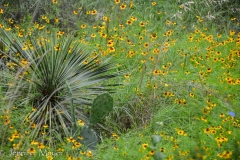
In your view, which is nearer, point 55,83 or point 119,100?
point 55,83

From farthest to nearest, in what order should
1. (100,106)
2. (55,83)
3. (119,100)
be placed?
(119,100)
(55,83)
(100,106)

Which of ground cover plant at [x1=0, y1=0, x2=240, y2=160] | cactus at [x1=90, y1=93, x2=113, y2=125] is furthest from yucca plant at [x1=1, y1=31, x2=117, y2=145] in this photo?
cactus at [x1=90, y1=93, x2=113, y2=125]

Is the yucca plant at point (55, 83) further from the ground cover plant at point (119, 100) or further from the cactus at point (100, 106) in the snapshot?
the cactus at point (100, 106)

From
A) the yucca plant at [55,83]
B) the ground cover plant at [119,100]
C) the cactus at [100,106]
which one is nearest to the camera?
the ground cover plant at [119,100]

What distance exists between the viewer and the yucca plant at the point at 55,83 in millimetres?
3756

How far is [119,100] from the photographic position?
4320mm

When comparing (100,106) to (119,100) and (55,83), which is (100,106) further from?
(119,100)

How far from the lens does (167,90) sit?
14.4ft

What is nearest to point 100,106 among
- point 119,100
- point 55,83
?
point 55,83

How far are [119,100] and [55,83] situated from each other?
2.27 ft

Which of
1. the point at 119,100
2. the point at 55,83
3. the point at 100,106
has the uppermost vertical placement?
the point at 55,83

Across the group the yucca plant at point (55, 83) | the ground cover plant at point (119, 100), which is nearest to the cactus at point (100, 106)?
the ground cover plant at point (119, 100)

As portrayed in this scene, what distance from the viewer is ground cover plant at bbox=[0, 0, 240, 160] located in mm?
3237

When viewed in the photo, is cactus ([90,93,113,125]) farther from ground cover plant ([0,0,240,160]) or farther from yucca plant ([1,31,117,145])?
yucca plant ([1,31,117,145])
